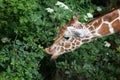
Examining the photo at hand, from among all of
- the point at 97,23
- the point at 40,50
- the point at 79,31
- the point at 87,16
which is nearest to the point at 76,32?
the point at 79,31

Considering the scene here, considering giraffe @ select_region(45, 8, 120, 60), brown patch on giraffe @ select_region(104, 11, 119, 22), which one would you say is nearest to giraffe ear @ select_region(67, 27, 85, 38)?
giraffe @ select_region(45, 8, 120, 60)

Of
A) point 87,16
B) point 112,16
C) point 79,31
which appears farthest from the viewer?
point 87,16

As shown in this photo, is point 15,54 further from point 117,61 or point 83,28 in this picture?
point 117,61

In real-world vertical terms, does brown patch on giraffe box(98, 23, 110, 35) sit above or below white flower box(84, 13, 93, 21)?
below

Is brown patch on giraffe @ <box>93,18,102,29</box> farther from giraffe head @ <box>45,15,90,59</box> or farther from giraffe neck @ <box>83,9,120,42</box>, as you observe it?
giraffe head @ <box>45,15,90,59</box>

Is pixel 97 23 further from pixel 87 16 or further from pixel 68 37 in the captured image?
pixel 87 16

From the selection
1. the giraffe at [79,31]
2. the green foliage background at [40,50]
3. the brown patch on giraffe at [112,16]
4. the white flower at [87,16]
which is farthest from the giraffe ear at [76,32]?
the white flower at [87,16]

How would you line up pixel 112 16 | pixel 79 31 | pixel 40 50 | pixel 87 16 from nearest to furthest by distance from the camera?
pixel 79 31
pixel 112 16
pixel 40 50
pixel 87 16
